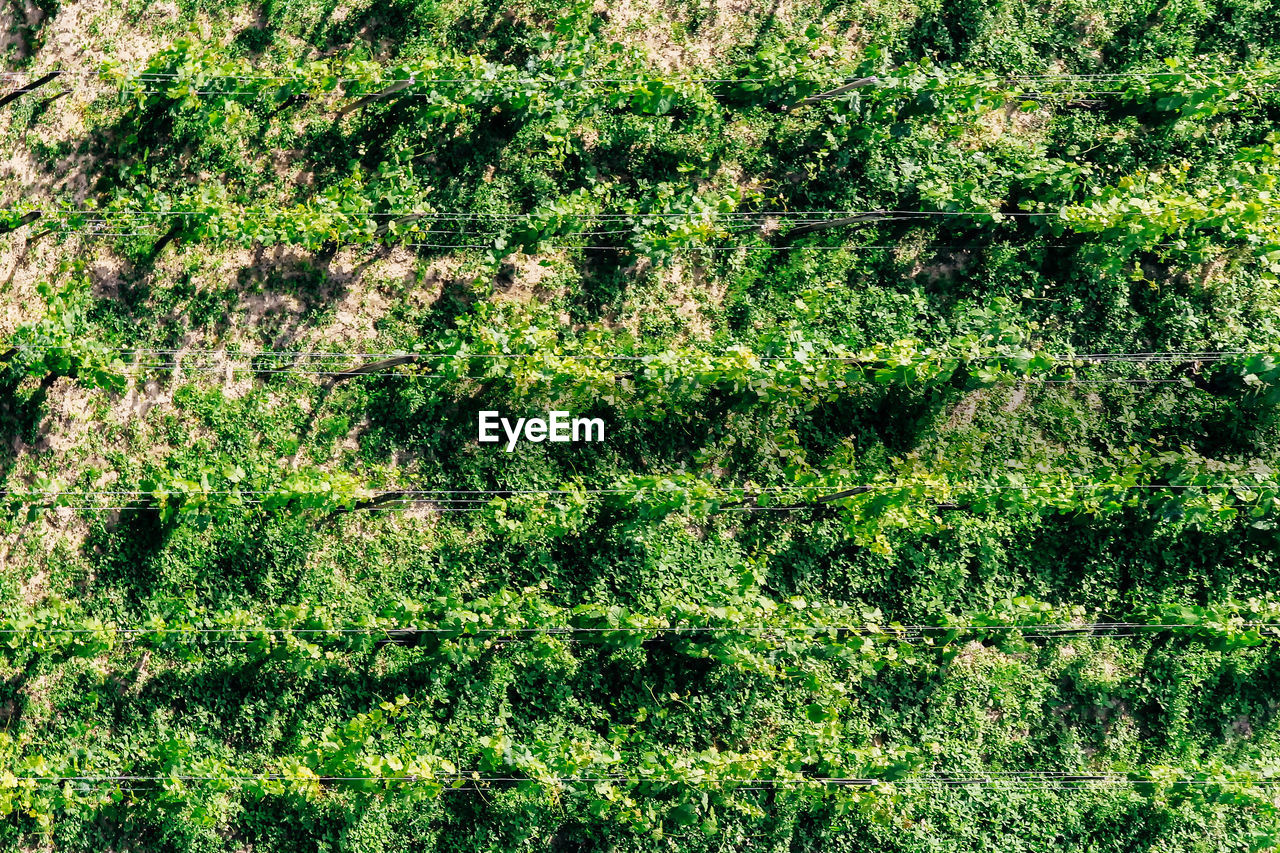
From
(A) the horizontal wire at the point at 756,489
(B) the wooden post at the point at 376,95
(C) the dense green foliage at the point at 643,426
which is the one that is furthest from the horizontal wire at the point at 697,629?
(B) the wooden post at the point at 376,95

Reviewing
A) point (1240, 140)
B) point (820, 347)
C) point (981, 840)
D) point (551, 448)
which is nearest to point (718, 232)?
point (820, 347)

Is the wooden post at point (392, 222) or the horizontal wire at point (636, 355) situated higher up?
the wooden post at point (392, 222)

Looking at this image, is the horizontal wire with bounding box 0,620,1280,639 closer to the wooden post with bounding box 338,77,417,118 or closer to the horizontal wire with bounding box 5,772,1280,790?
the horizontal wire with bounding box 5,772,1280,790

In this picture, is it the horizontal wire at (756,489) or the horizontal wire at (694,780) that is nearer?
the horizontal wire at (694,780)

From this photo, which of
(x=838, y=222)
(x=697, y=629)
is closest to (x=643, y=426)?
(x=697, y=629)

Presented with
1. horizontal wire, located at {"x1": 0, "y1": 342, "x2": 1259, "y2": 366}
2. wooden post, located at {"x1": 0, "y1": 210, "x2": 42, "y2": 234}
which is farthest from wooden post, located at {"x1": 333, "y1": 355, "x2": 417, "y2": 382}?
wooden post, located at {"x1": 0, "y1": 210, "x2": 42, "y2": 234}

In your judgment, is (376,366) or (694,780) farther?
(376,366)

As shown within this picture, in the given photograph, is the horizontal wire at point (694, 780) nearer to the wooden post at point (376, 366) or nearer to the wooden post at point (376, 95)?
the wooden post at point (376, 366)

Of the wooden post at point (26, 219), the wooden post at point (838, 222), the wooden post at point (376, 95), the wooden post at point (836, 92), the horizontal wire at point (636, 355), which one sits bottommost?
the horizontal wire at point (636, 355)

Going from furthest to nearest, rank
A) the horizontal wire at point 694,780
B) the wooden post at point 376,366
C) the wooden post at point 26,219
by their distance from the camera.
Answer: the wooden post at point 26,219 < the wooden post at point 376,366 < the horizontal wire at point 694,780

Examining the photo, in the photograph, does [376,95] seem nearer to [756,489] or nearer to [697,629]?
[756,489]
